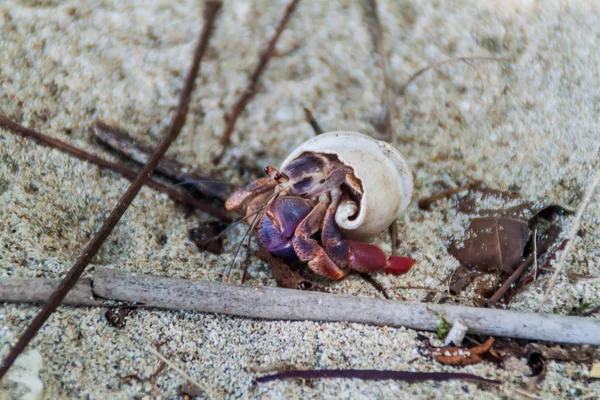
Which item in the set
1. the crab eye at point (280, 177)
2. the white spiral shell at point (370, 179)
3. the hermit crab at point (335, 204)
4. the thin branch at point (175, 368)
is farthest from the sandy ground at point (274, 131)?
the crab eye at point (280, 177)

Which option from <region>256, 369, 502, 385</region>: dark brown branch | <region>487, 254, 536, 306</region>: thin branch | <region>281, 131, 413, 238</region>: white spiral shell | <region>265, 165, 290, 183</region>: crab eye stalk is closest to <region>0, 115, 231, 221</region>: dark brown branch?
<region>265, 165, 290, 183</region>: crab eye stalk

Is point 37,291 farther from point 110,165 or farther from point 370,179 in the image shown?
point 370,179

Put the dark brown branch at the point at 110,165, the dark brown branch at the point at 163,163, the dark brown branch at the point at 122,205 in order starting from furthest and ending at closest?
the dark brown branch at the point at 163,163 < the dark brown branch at the point at 110,165 < the dark brown branch at the point at 122,205

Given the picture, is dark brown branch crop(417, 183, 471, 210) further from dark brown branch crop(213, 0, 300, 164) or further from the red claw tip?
dark brown branch crop(213, 0, 300, 164)

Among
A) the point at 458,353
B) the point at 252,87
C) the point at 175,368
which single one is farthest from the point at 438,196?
the point at 175,368

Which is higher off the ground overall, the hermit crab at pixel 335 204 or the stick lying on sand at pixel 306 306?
the hermit crab at pixel 335 204

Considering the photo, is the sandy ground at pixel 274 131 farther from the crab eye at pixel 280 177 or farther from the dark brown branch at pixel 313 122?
the crab eye at pixel 280 177

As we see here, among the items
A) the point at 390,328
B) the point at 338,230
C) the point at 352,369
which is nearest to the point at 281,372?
the point at 352,369
